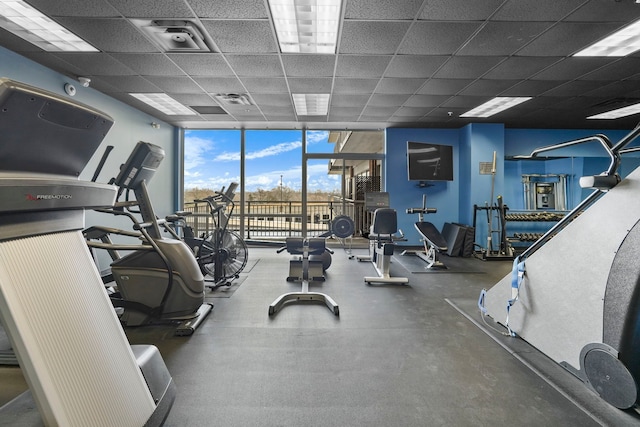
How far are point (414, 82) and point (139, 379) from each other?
4.46 meters

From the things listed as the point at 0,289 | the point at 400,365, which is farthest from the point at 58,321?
the point at 400,365

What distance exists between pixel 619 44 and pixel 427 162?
11.9ft

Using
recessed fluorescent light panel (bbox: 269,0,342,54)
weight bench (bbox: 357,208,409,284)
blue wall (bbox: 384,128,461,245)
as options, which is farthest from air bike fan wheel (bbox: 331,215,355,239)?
blue wall (bbox: 384,128,461,245)

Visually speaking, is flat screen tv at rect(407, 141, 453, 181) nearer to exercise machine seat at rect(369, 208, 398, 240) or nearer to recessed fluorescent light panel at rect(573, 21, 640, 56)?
exercise machine seat at rect(369, 208, 398, 240)

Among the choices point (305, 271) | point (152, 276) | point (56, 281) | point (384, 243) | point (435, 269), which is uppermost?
point (56, 281)

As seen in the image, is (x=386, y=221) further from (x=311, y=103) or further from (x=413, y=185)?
(x=413, y=185)

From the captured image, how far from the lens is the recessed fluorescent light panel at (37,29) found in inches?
105

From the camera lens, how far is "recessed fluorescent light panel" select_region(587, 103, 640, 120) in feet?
17.6

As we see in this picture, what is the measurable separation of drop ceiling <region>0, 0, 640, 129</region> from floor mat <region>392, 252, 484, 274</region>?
279cm

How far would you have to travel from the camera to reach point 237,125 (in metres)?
6.91

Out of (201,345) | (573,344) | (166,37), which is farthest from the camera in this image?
(166,37)

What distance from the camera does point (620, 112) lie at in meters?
5.73

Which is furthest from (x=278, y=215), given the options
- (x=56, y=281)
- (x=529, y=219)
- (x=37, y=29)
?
(x=56, y=281)

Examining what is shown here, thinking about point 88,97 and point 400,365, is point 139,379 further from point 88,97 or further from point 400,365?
point 88,97
